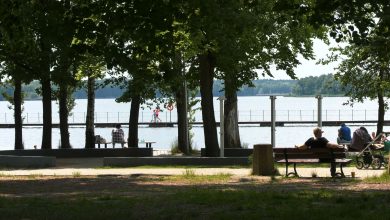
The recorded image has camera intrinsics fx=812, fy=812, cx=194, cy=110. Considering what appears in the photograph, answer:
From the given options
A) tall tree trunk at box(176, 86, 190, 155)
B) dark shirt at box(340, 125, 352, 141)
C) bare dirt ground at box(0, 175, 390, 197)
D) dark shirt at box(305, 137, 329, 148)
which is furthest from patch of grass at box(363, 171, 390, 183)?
tall tree trunk at box(176, 86, 190, 155)

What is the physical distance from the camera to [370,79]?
38031 mm

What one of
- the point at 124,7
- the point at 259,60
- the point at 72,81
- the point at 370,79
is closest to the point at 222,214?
the point at 124,7

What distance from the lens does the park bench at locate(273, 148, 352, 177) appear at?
57.6 ft

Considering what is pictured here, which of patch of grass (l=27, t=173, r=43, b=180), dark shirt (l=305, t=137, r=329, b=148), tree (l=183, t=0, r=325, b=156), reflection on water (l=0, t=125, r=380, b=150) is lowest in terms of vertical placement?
patch of grass (l=27, t=173, r=43, b=180)

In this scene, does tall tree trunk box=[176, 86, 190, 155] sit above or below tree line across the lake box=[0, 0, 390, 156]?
below

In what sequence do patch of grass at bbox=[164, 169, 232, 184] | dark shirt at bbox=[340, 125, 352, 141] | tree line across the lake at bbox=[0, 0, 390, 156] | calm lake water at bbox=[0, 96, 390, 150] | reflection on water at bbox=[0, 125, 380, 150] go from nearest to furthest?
tree line across the lake at bbox=[0, 0, 390, 156] < patch of grass at bbox=[164, 169, 232, 184] < dark shirt at bbox=[340, 125, 352, 141] < reflection on water at bbox=[0, 125, 380, 150] < calm lake water at bbox=[0, 96, 390, 150]

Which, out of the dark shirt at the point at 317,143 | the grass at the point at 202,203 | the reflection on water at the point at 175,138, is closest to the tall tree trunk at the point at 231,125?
the reflection on water at the point at 175,138

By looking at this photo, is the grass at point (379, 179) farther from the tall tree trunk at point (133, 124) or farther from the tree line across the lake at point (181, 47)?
the tall tree trunk at point (133, 124)

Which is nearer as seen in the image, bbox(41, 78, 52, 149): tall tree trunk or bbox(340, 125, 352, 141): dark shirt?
bbox(340, 125, 352, 141): dark shirt

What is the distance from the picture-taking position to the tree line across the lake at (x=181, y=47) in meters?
12.7

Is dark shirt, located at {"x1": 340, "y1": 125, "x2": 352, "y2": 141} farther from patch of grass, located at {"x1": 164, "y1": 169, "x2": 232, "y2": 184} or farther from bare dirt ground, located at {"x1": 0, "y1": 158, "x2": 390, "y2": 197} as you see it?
bare dirt ground, located at {"x1": 0, "y1": 158, "x2": 390, "y2": 197}

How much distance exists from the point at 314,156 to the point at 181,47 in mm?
9558

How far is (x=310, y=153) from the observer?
699 inches

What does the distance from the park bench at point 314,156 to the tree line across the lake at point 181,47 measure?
8.20 ft
